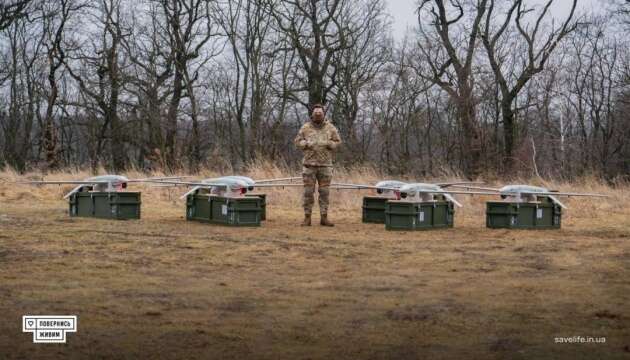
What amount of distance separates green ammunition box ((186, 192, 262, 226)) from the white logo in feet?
24.0

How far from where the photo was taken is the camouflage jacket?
1330 centimetres

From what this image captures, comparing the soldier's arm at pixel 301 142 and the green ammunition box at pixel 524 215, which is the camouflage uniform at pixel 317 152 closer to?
the soldier's arm at pixel 301 142

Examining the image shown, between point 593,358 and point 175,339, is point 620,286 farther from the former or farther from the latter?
point 175,339

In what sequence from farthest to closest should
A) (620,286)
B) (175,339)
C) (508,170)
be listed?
(508,170) < (620,286) < (175,339)

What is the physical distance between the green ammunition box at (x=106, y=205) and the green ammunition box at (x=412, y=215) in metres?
4.33

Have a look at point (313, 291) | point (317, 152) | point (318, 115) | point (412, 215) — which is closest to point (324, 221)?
point (317, 152)

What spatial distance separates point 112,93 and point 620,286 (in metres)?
32.8

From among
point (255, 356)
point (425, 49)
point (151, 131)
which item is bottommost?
point (255, 356)

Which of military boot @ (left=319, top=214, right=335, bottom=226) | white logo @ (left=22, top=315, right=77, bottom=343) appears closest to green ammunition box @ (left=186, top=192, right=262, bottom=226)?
military boot @ (left=319, top=214, right=335, bottom=226)

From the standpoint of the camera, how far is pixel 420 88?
3828cm

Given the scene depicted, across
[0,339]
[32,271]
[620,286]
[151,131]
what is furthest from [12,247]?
[151,131]

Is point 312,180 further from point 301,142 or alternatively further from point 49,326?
point 49,326

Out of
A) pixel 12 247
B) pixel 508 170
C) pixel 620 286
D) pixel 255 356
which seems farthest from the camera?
pixel 508 170

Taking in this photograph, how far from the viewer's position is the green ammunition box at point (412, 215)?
42.5 ft
